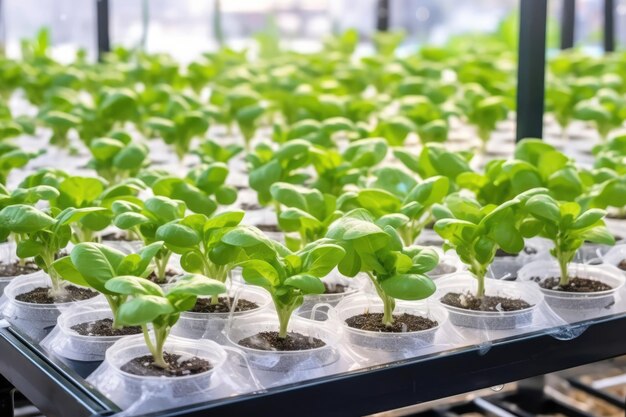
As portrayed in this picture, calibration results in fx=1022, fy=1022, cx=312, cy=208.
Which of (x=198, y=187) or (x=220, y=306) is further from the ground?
(x=198, y=187)

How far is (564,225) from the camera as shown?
55.9 inches

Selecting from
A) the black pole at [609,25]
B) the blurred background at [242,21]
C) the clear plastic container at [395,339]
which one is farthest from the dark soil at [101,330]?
the black pole at [609,25]

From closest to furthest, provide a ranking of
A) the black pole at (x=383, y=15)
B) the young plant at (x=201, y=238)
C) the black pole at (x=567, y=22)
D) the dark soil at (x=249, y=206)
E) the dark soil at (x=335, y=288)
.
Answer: the young plant at (x=201, y=238) < the dark soil at (x=335, y=288) < the dark soil at (x=249, y=206) < the black pole at (x=567, y=22) < the black pole at (x=383, y=15)

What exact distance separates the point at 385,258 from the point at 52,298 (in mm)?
498

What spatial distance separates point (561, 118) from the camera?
282 centimetres

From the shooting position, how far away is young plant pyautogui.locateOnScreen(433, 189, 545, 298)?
134 centimetres

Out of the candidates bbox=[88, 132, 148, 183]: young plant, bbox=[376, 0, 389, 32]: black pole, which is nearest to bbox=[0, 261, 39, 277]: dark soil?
bbox=[88, 132, 148, 183]: young plant

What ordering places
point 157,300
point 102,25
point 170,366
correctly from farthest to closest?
point 102,25 → point 170,366 → point 157,300

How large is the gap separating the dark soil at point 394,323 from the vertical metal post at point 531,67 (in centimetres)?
80

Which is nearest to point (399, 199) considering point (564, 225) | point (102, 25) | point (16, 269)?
point (564, 225)

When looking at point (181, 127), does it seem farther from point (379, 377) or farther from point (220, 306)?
point (379, 377)

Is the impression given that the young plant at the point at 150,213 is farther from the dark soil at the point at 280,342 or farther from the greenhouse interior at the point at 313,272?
the dark soil at the point at 280,342

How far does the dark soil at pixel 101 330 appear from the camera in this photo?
1.28 metres

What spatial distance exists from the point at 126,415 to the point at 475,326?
0.51m
